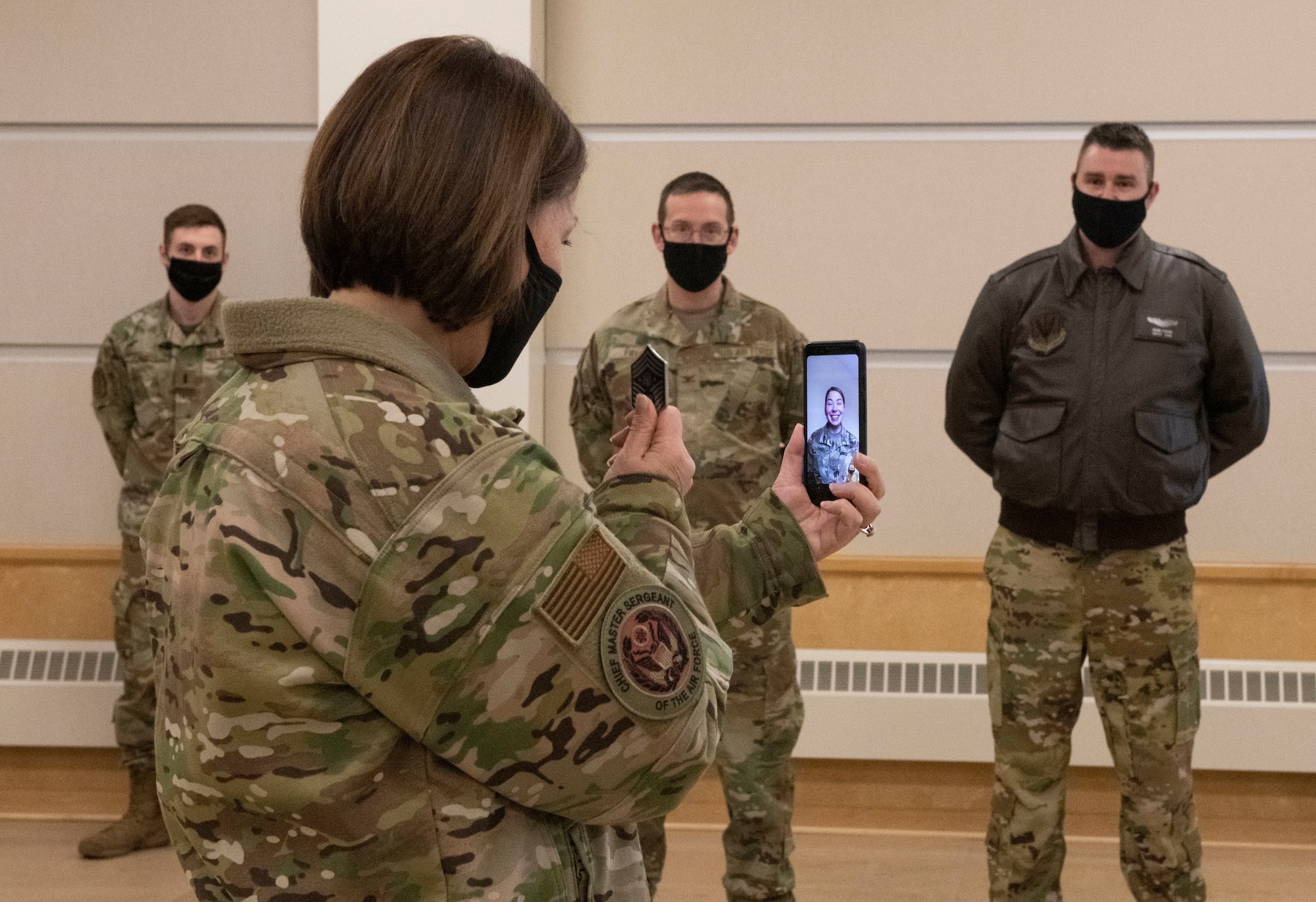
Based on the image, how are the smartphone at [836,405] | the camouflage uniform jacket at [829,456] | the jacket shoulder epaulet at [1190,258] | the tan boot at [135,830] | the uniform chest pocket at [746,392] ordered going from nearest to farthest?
the camouflage uniform jacket at [829,456]
the smartphone at [836,405]
the jacket shoulder epaulet at [1190,258]
the uniform chest pocket at [746,392]
the tan boot at [135,830]

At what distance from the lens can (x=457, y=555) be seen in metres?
0.88

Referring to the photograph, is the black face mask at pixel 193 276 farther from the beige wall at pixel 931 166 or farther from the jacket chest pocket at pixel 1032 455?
the jacket chest pocket at pixel 1032 455

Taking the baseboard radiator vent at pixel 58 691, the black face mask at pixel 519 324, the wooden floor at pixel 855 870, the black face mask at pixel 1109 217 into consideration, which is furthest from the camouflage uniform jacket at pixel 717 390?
the black face mask at pixel 519 324

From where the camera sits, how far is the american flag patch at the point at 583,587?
0.89 m

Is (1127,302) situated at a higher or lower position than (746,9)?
lower

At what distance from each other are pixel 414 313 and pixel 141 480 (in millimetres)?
3232

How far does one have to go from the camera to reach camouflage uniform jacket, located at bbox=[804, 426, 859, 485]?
56.7 inches

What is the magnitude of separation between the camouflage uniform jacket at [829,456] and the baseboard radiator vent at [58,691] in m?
3.12

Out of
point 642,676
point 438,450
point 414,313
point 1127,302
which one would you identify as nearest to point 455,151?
point 414,313

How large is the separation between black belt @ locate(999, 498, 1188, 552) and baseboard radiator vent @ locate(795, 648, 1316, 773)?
96 cm

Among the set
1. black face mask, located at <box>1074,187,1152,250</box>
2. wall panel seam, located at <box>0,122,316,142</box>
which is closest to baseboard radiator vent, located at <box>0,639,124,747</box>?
wall panel seam, located at <box>0,122,316,142</box>

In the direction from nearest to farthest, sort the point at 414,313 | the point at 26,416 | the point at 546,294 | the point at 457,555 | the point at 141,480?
the point at 457,555 < the point at 414,313 < the point at 546,294 < the point at 141,480 < the point at 26,416

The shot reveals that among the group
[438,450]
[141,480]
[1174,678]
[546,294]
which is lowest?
[1174,678]

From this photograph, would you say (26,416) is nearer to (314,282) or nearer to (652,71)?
(652,71)
